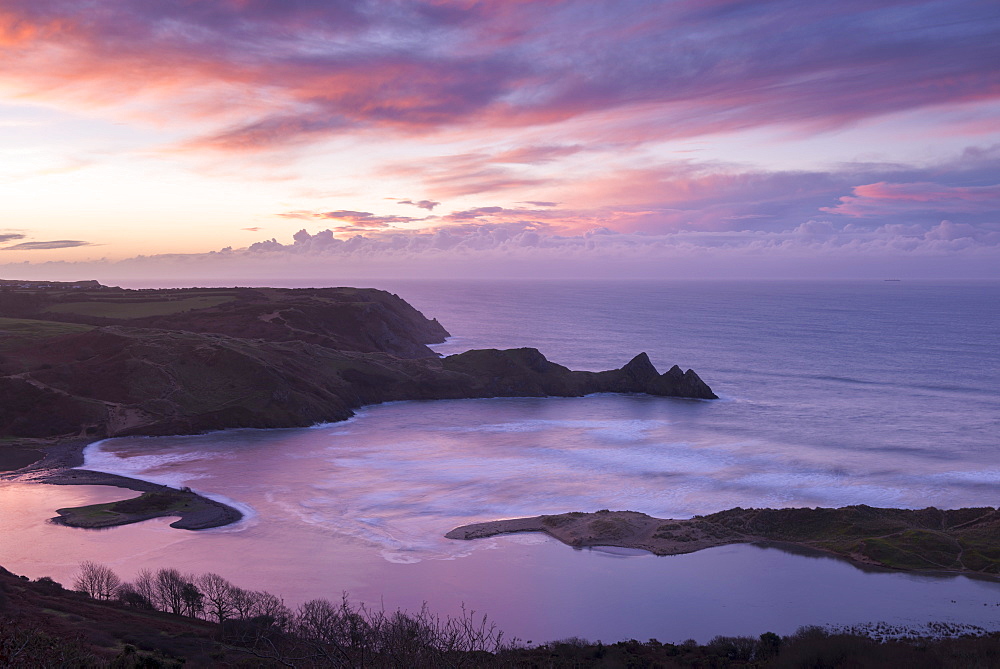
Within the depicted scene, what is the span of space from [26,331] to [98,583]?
8435cm

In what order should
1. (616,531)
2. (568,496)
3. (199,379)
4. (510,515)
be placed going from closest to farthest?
1. (616,531)
2. (510,515)
3. (568,496)
4. (199,379)

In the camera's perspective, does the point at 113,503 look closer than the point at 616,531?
No

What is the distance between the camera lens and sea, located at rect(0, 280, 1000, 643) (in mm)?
40719

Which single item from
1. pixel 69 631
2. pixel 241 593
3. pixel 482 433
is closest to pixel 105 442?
pixel 482 433

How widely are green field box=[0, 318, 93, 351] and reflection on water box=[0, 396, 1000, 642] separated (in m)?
35.5

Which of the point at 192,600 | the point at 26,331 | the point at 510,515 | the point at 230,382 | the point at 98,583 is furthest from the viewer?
the point at 26,331

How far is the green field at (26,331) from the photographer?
100m

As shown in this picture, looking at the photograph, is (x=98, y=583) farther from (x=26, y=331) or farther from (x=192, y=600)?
(x=26, y=331)

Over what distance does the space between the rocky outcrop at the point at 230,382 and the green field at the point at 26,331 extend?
4346mm

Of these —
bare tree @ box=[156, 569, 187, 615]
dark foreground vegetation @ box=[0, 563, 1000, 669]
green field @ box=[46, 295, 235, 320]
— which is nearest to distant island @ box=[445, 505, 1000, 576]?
dark foreground vegetation @ box=[0, 563, 1000, 669]

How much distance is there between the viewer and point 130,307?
147m

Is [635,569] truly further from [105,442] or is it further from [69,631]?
[105,442]

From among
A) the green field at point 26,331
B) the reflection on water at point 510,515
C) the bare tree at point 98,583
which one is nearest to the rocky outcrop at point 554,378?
the reflection on water at point 510,515

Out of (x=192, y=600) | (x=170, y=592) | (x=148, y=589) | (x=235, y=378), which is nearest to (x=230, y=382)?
(x=235, y=378)
